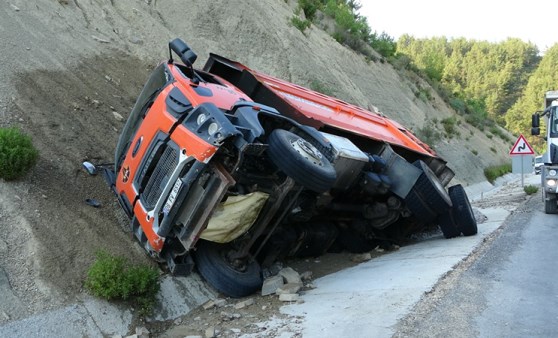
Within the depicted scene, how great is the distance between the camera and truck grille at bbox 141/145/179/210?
5.50m

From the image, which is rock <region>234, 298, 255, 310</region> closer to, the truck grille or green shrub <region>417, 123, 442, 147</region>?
the truck grille

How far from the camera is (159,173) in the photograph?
5641mm

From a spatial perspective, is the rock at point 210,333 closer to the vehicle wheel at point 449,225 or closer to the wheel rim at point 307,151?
the wheel rim at point 307,151

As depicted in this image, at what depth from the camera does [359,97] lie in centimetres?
1809

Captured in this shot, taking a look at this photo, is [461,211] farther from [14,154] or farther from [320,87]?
[320,87]

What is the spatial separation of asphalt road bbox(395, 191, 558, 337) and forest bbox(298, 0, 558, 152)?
19740 millimetres

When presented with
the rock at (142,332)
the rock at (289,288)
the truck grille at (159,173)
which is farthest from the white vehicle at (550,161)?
the rock at (142,332)

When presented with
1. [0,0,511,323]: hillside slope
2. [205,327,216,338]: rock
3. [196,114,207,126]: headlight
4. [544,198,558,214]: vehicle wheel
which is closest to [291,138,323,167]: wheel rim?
[196,114,207,126]: headlight

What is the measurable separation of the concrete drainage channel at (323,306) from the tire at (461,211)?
5.42 ft

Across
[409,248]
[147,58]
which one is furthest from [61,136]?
[409,248]

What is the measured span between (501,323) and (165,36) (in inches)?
426

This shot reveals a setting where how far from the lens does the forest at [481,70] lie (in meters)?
29.2

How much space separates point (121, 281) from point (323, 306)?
77.5 inches

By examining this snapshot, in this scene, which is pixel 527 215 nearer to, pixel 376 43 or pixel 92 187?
pixel 92 187
